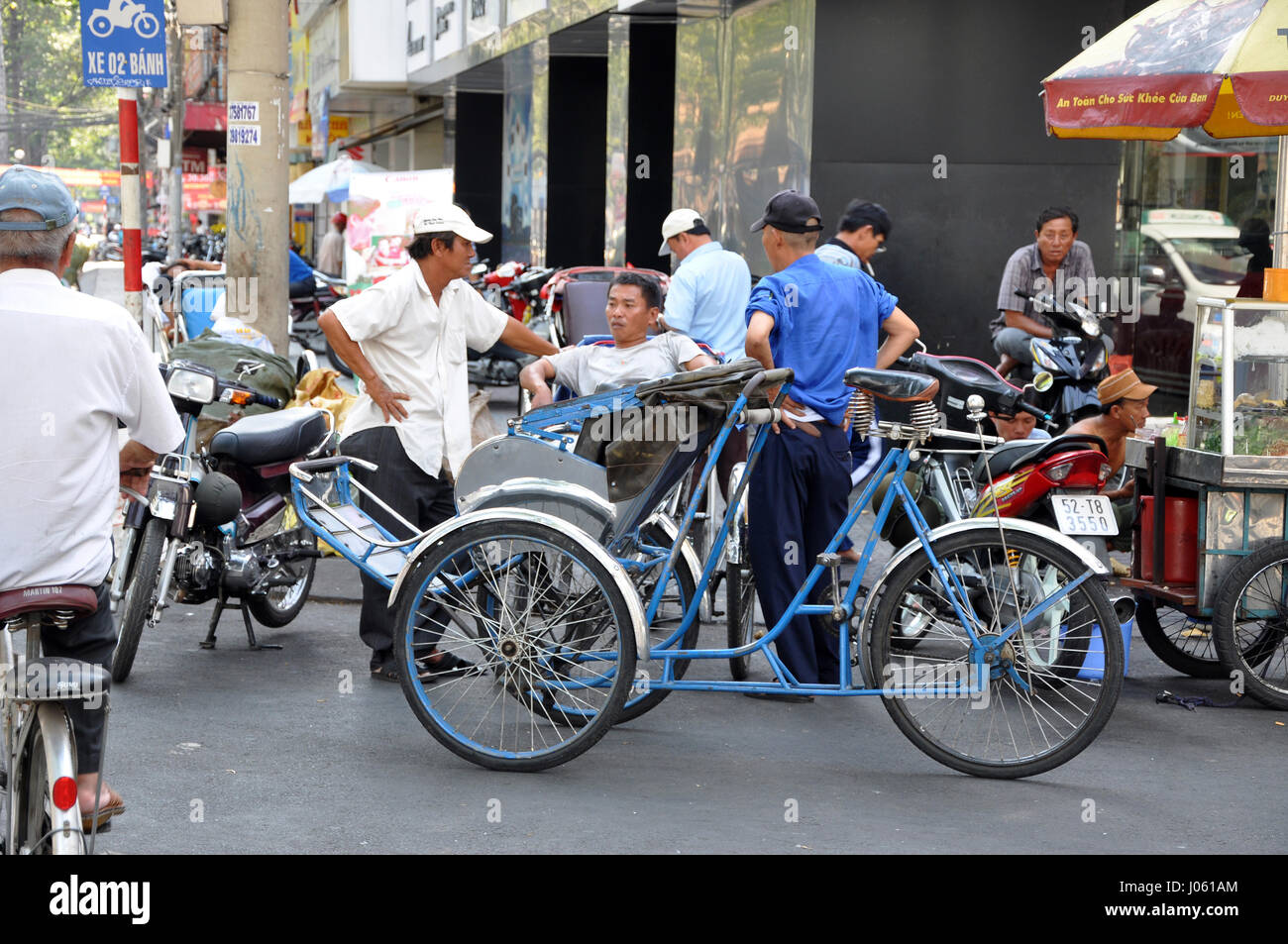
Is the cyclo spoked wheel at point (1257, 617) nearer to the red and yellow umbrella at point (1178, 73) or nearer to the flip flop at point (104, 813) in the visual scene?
the red and yellow umbrella at point (1178, 73)

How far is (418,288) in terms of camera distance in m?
6.20

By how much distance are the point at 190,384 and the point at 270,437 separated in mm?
657

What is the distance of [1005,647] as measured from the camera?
4914mm

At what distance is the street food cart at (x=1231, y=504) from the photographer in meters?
5.90

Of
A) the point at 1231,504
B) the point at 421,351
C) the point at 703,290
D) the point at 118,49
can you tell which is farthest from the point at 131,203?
the point at 1231,504

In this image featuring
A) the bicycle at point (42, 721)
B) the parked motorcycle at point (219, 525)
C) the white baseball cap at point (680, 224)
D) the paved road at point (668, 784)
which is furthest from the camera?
the white baseball cap at point (680, 224)

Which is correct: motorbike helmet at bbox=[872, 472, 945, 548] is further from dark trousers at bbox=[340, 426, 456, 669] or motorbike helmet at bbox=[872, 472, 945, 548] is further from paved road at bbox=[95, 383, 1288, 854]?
dark trousers at bbox=[340, 426, 456, 669]

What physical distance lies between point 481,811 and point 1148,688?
10.2ft

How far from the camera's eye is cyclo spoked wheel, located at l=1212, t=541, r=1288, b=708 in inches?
229

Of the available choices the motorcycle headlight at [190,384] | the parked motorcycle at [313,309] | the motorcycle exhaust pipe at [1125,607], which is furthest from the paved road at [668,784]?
the parked motorcycle at [313,309]

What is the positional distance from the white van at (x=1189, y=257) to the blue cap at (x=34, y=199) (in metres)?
9.55

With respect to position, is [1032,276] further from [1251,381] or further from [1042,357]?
[1251,381]

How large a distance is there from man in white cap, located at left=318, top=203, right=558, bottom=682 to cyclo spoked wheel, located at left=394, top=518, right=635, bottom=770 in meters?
0.98

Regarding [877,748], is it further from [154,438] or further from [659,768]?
[154,438]
